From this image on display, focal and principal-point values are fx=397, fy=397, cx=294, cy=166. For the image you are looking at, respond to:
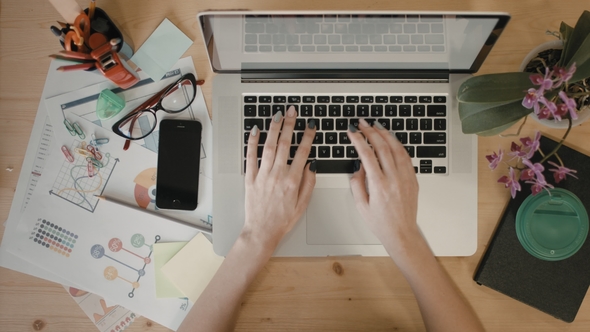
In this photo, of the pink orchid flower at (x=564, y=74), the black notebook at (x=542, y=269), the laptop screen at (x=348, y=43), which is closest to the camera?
the pink orchid flower at (x=564, y=74)

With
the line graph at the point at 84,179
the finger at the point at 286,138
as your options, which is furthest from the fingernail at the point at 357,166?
the line graph at the point at 84,179

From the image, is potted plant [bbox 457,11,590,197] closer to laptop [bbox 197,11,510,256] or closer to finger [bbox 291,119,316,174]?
laptop [bbox 197,11,510,256]

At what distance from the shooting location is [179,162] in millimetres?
803

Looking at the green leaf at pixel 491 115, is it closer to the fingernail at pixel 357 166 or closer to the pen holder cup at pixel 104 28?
the fingernail at pixel 357 166

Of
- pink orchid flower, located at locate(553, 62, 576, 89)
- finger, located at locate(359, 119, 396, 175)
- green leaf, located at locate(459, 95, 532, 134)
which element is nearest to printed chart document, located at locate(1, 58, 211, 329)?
finger, located at locate(359, 119, 396, 175)

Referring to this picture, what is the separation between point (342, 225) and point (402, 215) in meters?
0.12

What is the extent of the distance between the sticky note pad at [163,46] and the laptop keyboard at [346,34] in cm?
17

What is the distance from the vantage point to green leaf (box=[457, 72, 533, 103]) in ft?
1.99

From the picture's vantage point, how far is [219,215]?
2.56 feet

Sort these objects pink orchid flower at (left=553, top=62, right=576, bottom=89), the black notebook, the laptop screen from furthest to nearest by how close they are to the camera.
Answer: the black notebook < the laptop screen < pink orchid flower at (left=553, top=62, right=576, bottom=89)

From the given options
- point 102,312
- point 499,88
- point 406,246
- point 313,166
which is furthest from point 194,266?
point 499,88

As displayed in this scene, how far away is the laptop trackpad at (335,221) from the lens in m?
0.77

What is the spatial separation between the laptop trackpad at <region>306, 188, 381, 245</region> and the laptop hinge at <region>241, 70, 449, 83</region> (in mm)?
Result: 216

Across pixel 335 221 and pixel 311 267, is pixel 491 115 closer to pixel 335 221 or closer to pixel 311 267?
pixel 335 221
